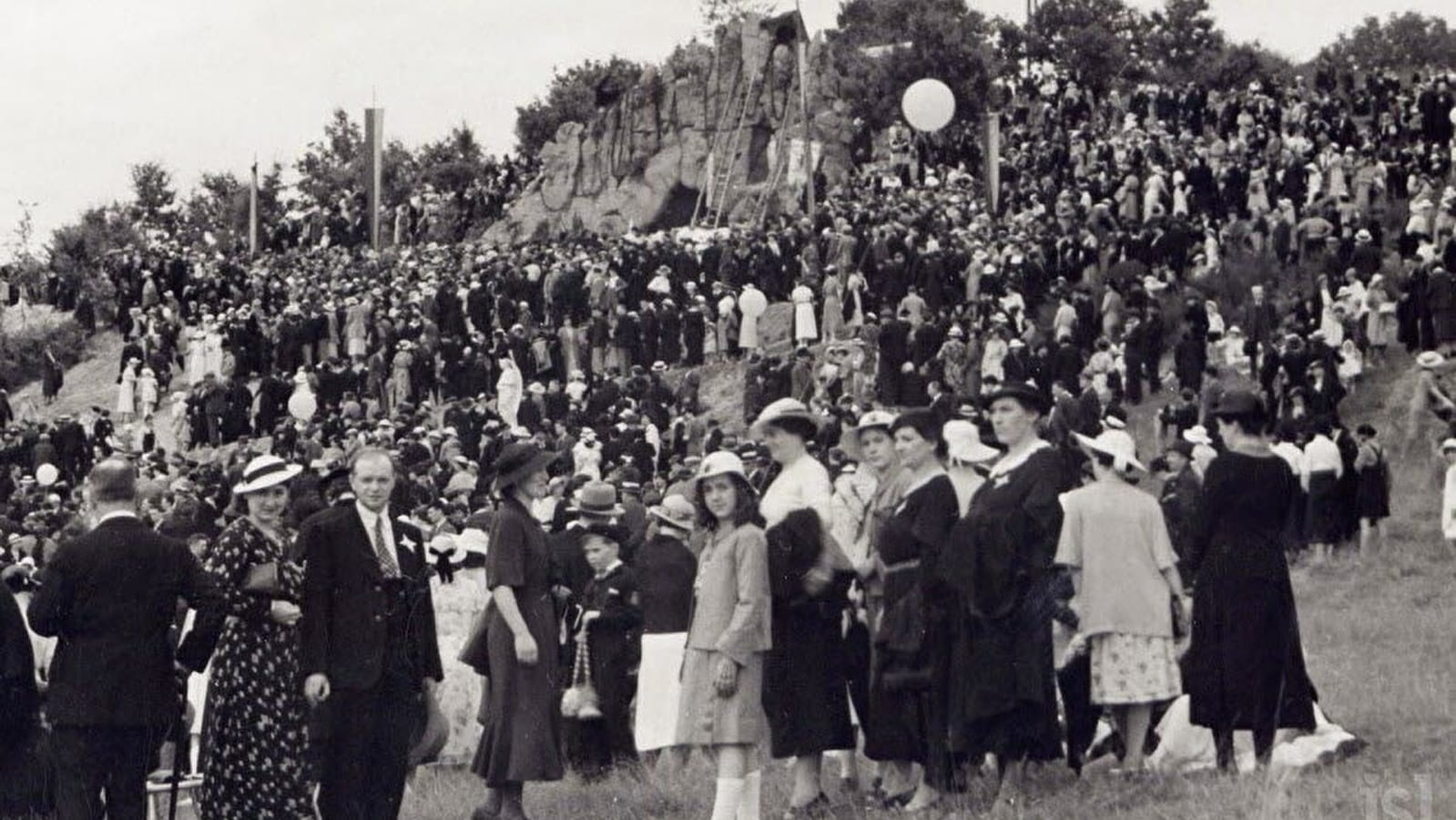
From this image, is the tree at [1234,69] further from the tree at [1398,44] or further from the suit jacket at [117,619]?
the suit jacket at [117,619]

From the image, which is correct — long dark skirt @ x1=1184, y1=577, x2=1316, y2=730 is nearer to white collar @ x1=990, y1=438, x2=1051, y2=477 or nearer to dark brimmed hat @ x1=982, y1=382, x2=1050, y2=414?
white collar @ x1=990, y1=438, x2=1051, y2=477

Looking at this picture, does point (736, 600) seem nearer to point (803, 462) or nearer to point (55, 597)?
point (803, 462)

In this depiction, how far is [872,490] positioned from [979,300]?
2145 centimetres

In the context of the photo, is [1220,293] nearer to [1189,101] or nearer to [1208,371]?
[1208,371]

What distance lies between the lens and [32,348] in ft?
168

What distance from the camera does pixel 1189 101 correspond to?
141 ft

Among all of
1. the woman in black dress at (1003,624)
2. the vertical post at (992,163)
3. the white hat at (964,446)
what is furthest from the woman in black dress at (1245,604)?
the vertical post at (992,163)

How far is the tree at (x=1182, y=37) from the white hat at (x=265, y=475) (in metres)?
55.8

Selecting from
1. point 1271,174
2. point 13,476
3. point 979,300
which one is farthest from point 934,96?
point 13,476

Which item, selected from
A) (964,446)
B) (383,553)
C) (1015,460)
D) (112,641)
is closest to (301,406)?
(964,446)

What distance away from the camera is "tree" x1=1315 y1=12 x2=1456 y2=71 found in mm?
74875

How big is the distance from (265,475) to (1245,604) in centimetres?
389

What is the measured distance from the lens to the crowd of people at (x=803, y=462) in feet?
29.4

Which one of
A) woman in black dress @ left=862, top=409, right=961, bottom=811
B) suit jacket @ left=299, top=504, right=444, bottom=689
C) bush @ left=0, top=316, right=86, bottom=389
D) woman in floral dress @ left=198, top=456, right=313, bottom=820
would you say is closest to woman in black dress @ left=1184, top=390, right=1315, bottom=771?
woman in black dress @ left=862, top=409, right=961, bottom=811
